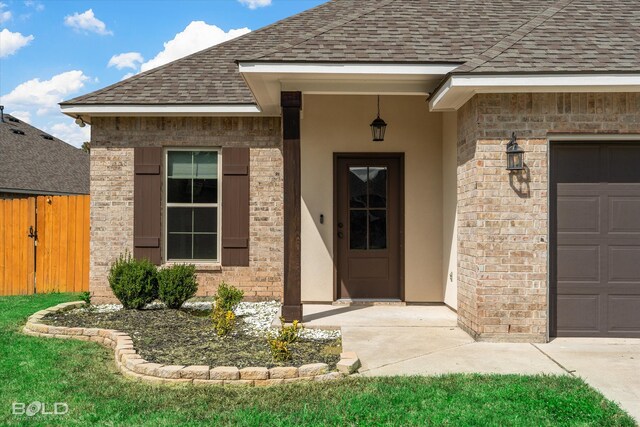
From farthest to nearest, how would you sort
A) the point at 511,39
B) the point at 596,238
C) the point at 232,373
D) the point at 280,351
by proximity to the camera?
the point at 511,39
the point at 596,238
the point at 280,351
the point at 232,373

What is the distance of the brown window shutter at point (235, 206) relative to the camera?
8953 mm

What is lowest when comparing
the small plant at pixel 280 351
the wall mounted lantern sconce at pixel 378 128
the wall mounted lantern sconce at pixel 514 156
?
the small plant at pixel 280 351

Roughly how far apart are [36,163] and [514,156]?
1596 cm

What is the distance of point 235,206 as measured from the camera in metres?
8.96

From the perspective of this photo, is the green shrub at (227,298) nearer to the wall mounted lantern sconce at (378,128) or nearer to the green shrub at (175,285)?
the green shrub at (175,285)

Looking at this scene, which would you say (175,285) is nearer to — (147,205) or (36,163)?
(147,205)

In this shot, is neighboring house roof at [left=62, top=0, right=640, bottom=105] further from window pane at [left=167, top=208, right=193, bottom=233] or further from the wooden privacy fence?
the wooden privacy fence

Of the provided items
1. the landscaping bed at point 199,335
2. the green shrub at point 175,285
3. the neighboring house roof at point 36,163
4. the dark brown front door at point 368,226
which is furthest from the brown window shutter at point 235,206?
the neighboring house roof at point 36,163

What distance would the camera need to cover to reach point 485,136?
6137 millimetres

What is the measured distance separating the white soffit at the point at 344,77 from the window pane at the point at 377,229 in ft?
7.51

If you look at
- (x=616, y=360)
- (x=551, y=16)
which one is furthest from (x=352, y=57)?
(x=616, y=360)

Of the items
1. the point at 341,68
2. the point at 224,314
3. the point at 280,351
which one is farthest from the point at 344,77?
the point at 280,351

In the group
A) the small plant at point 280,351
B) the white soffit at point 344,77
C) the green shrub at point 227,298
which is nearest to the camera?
the small plant at point 280,351

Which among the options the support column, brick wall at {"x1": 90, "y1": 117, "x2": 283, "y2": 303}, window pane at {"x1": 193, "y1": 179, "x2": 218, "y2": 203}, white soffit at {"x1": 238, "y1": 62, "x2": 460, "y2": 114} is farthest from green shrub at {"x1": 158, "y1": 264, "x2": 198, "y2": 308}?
white soffit at {"x1": 238, "y1": 62, "x2": 460, "y2": 114}
